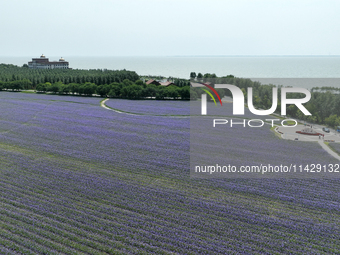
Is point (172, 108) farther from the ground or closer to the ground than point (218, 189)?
farther from the ground

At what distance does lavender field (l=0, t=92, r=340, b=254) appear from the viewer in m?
12.5

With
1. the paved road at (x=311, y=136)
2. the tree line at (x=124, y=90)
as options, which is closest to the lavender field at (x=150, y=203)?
the paved road at (x=311, y=136)

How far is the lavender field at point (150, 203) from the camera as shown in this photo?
491 inches

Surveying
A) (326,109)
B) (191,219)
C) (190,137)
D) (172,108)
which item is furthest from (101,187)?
(172,108)

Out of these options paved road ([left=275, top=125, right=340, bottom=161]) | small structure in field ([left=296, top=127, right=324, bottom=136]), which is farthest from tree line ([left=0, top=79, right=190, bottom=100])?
small structure in field ([left=296, top=127, right=324, bottom=136])

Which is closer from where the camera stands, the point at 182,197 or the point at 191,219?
the point at 191,219

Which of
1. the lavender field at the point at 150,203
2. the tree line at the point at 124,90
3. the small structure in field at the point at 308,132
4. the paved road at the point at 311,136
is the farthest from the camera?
the tree line at the point at 124,90

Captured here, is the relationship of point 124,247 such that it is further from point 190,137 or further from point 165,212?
point 190,137

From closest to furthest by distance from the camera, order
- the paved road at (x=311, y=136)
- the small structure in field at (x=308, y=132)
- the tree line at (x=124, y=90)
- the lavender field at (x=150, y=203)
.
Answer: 1. the lavender field at (x=150, y=203)
2. the paved road at (x=311, y=136)
3. the small structure in field at (x=308, y=132)
4. the tree line at (x=124, y=90)

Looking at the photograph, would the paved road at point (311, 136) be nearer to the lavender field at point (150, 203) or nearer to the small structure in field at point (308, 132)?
the small structure in field at point (308, 132)

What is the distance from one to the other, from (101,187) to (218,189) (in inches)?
282

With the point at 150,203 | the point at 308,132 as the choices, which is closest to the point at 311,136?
the point at 308,132

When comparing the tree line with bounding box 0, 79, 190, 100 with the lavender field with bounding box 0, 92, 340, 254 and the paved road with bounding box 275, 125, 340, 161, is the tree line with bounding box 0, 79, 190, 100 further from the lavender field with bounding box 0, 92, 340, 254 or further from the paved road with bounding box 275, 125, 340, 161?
the lavender field with bounding box 0, 92, 340, 254

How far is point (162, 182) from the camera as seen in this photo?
62.5 ft
